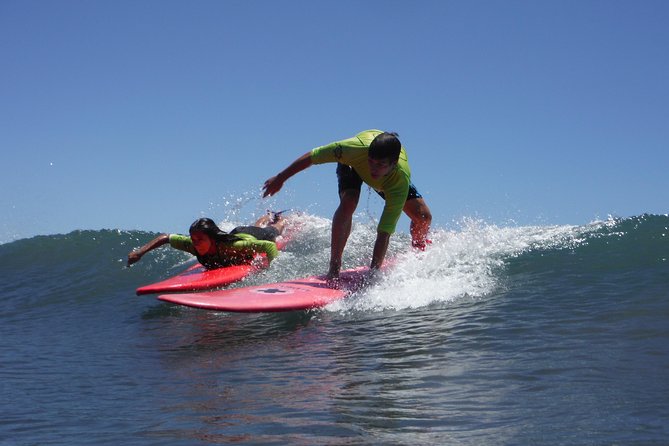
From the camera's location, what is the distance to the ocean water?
2.93m

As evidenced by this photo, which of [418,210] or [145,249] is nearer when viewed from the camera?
[418,210]

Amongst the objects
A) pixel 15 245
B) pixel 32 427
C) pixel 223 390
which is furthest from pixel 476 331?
pixel 15 245

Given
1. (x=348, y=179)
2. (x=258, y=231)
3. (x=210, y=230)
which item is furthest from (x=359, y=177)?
(x=258, y=231)

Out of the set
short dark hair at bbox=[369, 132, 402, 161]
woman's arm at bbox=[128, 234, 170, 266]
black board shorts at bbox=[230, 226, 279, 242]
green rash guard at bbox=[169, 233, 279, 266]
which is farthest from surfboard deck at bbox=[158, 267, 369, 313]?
black board shorts at bbox=[230, 226, 279, 242]

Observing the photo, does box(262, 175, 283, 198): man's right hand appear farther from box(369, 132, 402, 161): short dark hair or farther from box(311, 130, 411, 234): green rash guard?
box(369, 132, 402, 161): short dark hair

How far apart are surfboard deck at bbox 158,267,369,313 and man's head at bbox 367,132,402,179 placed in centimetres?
116

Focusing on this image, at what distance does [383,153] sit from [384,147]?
0.05m

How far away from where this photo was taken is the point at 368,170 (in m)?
6.17

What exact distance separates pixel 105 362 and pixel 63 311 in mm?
3042

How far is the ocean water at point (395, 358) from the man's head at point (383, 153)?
1.12 metres

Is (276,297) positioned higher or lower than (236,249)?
lower

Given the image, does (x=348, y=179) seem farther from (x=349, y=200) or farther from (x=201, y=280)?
(x=201, y=280)

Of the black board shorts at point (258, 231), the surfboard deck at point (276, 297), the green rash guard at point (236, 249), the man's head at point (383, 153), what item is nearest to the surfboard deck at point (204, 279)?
the green rash guard at point (236, 249)

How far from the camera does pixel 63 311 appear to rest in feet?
24.2
